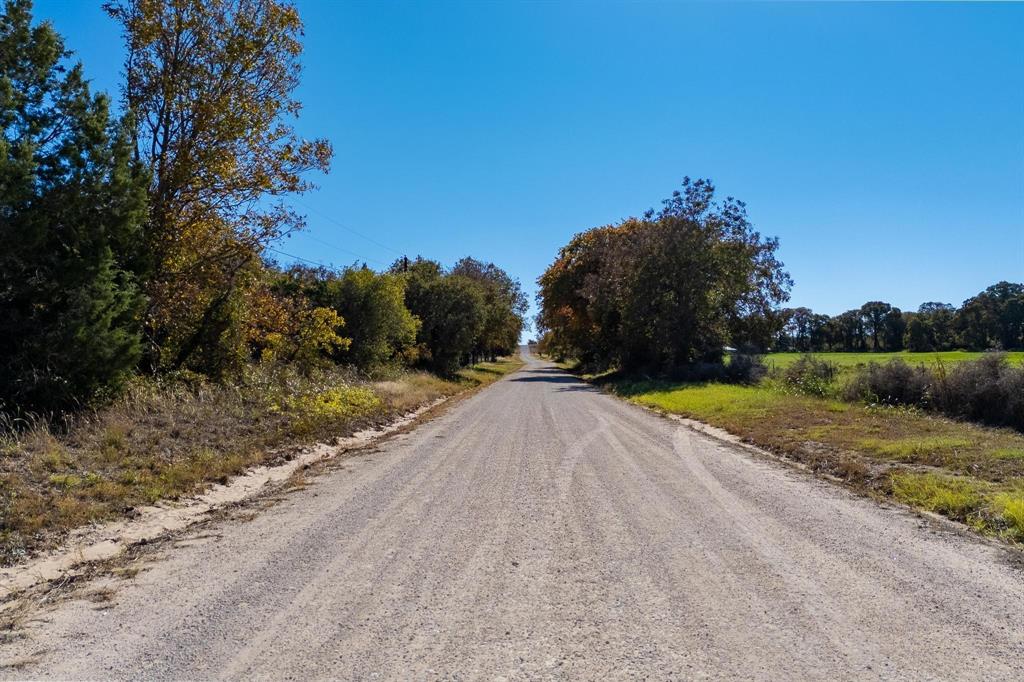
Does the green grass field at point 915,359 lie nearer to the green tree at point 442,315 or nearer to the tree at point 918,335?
the green tree at point 442,315

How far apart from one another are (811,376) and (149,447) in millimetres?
21400

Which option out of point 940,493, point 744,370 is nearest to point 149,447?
point 940,493

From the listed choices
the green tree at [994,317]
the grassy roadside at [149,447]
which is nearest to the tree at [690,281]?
the grassy roadside at [149,447]

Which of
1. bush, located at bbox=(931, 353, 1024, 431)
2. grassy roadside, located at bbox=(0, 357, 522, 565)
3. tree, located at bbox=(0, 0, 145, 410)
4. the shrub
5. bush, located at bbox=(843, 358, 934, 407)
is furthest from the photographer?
the shrub

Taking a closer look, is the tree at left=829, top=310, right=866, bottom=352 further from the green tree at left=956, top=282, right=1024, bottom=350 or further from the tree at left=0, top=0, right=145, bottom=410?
the tree at left=0, top=0, right=145, bottom=410

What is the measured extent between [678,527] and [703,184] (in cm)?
2998

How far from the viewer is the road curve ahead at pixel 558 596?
11.6 feet

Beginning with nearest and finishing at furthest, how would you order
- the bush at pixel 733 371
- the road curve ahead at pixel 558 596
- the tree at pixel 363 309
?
1. the road curve ahead at pixel 558 596
2. the tree at pixel 363 309
3. the bush at pixel 733 371

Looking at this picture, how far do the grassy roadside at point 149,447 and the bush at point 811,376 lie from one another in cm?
1520

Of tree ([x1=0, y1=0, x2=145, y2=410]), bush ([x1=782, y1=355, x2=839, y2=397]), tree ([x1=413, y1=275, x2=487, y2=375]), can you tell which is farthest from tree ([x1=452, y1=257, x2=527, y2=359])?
tree ([x1=0, y1=0, x2=145, y2=410])

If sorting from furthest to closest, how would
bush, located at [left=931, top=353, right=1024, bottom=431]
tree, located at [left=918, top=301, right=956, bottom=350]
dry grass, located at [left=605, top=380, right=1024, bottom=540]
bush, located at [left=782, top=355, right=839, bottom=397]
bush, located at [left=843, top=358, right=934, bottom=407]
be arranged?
tree, located at [left=918, top=301, right=956, bottom=350] → bush, located at [left=782, top=355, right=839, bottom=397] → bush, located at [left=843, top=358, right=934, bottom=407] → bush, located at [left=931, top=353, right=1024, bottom=431] → dry grass, located at [left=605, top=380, right=1024, bottom=540]

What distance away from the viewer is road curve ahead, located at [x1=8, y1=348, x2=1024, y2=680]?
354 centimetres

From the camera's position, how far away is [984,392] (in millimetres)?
14695

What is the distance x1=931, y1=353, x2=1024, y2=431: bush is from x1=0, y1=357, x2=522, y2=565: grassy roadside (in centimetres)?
1542
